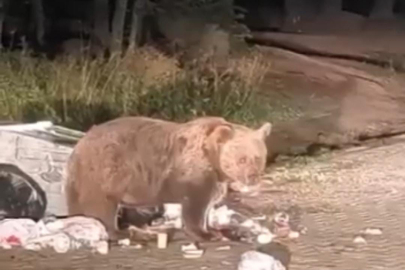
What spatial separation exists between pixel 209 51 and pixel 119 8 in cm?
15

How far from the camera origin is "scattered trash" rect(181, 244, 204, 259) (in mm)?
1354

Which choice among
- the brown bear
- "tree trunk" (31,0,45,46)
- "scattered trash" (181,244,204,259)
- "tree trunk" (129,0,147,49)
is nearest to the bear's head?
the brown bear

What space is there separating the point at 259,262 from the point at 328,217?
0.68ft

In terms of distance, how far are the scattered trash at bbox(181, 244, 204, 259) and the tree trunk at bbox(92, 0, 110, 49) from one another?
1.09 feet

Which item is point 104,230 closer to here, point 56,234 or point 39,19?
point 56,234

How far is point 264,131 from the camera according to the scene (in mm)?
1427

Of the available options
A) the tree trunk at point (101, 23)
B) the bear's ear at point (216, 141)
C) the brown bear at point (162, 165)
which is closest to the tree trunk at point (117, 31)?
the tree trunk at point (101, 23)

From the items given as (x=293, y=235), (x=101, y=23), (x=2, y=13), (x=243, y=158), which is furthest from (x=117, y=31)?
(x=293, y=235)

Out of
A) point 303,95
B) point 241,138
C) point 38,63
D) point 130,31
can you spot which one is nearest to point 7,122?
point 38,63

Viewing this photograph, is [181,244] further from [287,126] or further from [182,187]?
[287,126]

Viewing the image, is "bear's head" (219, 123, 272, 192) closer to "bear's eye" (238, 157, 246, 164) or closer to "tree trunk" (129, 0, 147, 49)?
"bear's eye" (238, 157, 246, 164)

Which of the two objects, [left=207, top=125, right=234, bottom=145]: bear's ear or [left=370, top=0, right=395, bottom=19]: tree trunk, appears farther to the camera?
[left=370, top=0, right=395, bottom=19]: tree trunk

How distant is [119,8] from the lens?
148cm

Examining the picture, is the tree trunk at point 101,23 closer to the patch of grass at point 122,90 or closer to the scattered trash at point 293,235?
the patch of grass at point 122,90
